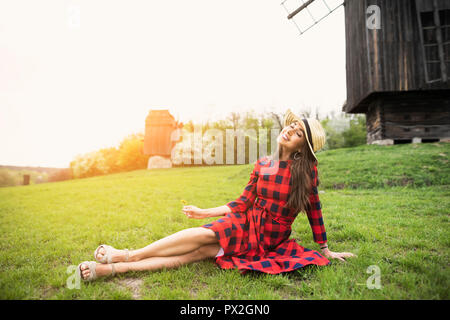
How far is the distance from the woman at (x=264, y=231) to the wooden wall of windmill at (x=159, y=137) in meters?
19.3

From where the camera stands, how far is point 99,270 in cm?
214

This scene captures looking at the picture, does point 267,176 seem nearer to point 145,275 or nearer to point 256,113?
point 145,275

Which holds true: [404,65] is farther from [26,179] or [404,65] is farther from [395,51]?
[26,179]

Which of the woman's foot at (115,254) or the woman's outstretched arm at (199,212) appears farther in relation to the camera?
the woman's outstretched arm at (199,212)

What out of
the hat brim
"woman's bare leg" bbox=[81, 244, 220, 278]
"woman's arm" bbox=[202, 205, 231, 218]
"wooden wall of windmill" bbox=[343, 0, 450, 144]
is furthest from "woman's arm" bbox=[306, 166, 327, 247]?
"wooden wall of windmill" bbox=[343, 0, 450, 144]

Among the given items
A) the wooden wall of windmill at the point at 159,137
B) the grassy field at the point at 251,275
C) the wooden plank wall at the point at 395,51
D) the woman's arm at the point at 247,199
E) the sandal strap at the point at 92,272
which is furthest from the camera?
the wooden wall of windmill at the point at 159,137

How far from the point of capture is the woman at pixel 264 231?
2.23m

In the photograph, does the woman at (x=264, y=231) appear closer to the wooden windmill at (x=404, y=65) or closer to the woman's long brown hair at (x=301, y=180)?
the woman's long brown hair at (x=301, y=180)

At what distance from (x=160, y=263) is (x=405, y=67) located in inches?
521

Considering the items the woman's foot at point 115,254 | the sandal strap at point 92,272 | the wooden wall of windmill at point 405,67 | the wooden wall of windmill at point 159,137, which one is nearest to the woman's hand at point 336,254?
the woman's foot at point 115,254

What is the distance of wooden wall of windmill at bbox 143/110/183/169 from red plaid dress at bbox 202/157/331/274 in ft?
63.6
